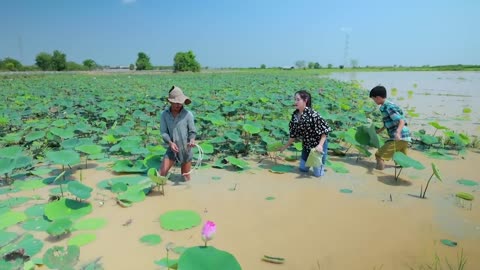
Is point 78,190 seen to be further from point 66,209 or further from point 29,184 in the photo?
point 29,184

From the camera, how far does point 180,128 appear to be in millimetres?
3406

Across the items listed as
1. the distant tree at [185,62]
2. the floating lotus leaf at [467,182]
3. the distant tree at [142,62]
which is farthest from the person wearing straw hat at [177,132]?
the distant tree at [142,62]

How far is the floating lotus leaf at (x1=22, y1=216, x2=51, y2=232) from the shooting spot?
2.44 m

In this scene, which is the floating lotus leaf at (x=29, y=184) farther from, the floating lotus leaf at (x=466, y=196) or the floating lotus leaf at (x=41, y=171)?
the floating lotus leaf at (x=466, y=196)

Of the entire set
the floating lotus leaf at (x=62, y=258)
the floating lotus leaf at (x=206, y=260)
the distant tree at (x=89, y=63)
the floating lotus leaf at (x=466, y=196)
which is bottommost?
the floating lotus leaf at (x=466, y=196)

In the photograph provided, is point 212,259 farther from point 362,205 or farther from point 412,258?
point 362,205

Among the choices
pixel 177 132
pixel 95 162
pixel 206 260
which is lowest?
pixel 95 162

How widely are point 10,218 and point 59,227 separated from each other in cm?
55

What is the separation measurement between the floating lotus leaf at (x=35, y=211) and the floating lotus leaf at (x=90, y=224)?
380 mm

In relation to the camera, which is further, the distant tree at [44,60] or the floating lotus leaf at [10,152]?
the distant tree at [44,60]

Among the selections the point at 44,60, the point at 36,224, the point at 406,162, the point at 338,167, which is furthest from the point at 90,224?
the point at 44,60

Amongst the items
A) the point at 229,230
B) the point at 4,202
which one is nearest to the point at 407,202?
the point at 229,230

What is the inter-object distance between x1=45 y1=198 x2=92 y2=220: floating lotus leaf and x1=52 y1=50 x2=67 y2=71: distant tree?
5463cm

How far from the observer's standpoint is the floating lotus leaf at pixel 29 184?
126 inches
